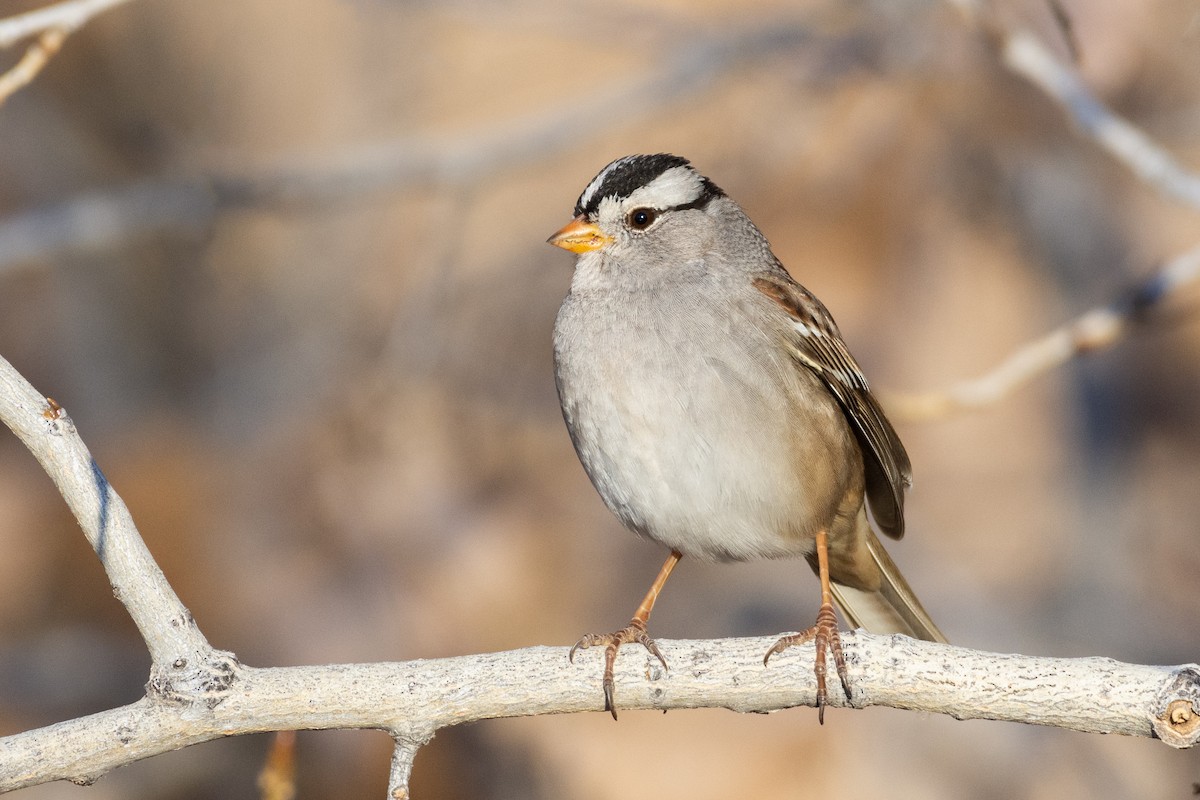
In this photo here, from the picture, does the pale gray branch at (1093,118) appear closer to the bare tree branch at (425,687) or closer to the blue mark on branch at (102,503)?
the bare tree branch at (425,687)

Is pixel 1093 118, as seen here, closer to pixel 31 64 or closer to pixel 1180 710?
pixel 1180 710

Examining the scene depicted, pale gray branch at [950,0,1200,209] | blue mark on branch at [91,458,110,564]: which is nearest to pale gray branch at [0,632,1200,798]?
blue mark on branch at [91,458,110,564]

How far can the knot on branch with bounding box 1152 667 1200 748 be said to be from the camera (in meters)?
2.92

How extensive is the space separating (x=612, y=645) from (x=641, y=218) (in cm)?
145

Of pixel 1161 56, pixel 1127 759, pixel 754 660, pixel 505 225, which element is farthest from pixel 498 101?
pixel 754 660

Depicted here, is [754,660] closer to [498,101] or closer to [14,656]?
[14,656]

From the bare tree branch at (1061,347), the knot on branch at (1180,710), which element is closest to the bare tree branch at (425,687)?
the knot on branch at (1180,710)

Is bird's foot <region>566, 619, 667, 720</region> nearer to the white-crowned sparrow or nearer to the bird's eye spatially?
the white-crowned sparrow

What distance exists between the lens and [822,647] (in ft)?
11.3

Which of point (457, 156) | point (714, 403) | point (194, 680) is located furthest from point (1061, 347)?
point (457, 156)

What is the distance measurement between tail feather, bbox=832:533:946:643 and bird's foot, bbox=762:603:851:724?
76cm

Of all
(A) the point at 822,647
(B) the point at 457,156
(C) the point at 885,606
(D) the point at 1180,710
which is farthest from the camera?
(B) the point at 457,156

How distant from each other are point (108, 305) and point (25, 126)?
139cm

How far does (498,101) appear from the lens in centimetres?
944
